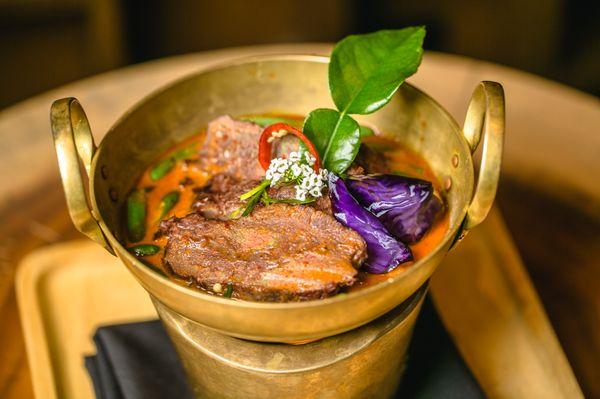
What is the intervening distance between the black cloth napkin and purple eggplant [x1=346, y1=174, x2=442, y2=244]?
488 mm

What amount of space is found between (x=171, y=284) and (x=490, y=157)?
0.66 meters

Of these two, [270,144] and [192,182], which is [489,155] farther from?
[192,182]

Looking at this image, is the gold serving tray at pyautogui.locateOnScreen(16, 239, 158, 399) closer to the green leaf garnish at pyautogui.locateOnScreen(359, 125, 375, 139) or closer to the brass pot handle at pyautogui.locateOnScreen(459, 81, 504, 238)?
the green leaf garnish at pyautogui.locateOnScreen(359, 125, 375, 139)

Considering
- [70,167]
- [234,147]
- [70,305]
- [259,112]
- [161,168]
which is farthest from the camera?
[70,305]

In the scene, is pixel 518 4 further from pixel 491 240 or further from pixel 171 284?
pixel 171 284

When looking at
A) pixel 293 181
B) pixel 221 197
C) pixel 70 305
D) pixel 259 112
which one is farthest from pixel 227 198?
pixel 70 305

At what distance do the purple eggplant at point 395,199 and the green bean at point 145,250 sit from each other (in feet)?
1.52

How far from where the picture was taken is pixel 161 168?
1.83 meters

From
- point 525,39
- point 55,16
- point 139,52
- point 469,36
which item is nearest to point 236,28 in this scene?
point 139,52

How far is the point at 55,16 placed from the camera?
3877mm

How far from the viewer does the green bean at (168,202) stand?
1.68 metres

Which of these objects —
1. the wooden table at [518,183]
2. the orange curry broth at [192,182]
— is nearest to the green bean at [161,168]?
the orange curry broth at [192,182]

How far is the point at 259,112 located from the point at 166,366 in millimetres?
771

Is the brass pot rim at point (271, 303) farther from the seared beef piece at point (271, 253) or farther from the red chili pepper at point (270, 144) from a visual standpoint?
the red chili pepper at point (270, 144)
